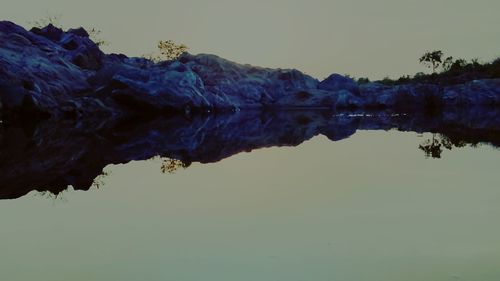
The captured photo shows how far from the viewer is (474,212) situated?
8125 millimetres

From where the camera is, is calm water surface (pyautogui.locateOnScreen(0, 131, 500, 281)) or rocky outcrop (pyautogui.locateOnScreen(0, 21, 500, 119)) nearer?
calm water surface (pyautogui.locateOnScreen(0, 131, 500, 281))

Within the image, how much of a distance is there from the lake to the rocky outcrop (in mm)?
24407

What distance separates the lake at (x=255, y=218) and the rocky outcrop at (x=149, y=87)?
2441 cm

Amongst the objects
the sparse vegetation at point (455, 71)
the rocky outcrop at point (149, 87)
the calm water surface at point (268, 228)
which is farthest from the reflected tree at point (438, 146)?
the sparse vegetation at point (455, 71)

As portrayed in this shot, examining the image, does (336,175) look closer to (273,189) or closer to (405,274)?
(273,189)

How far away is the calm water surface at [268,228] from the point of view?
5566mm

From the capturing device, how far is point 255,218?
7.90 meters

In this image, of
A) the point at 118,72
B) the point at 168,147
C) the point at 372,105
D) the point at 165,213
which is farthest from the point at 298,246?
the point at 372,105

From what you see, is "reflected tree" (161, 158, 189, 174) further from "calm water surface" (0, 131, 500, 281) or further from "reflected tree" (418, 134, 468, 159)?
"reflected tree" (418, 134, 468, 159)

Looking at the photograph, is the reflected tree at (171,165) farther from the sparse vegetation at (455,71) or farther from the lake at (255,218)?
the sparse vegetation at (455,71)

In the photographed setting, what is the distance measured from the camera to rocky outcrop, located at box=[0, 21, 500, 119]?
39125 millimetres

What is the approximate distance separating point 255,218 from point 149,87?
4147 centimetres

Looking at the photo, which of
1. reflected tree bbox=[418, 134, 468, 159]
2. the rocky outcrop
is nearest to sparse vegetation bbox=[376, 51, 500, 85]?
the rocky outcrop

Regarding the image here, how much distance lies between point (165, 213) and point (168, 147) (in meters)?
11.0
